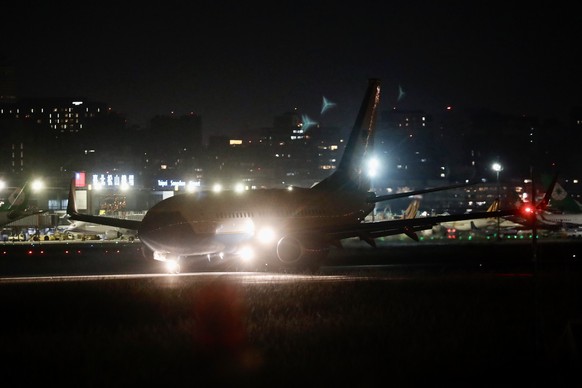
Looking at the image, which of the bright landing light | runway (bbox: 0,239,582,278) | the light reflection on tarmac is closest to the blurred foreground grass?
the light reflection on tarmac

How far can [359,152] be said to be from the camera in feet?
183

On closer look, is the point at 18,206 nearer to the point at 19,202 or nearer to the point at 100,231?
the point at 19,202

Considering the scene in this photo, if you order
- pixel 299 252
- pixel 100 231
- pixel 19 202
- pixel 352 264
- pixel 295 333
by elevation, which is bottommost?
pixel 295 333

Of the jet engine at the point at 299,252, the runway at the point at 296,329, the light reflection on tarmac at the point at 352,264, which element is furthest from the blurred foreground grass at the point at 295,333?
the jet engine at the point at 299,252

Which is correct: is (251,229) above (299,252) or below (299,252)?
above

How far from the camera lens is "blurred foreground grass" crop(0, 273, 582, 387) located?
1750 cm

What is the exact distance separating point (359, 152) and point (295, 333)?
34339 millimetres

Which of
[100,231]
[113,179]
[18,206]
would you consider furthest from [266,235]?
[113,179]

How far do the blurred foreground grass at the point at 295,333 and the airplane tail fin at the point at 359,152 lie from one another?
20943mm

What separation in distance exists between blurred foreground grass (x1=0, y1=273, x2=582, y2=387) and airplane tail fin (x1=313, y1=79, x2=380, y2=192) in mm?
20943

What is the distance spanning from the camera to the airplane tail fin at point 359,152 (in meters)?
54.3

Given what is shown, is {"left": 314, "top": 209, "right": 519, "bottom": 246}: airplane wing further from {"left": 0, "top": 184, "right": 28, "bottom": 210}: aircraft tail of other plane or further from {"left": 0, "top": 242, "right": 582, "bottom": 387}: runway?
{"left": 0, "top": 184, "right": 28, "bottom": 210}: aircraft tail of other plane

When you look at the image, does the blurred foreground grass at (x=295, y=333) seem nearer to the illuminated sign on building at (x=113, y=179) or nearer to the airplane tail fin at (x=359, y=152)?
the airplane tail fin at (x=359, y=152)

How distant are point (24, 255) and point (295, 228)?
22507mm
